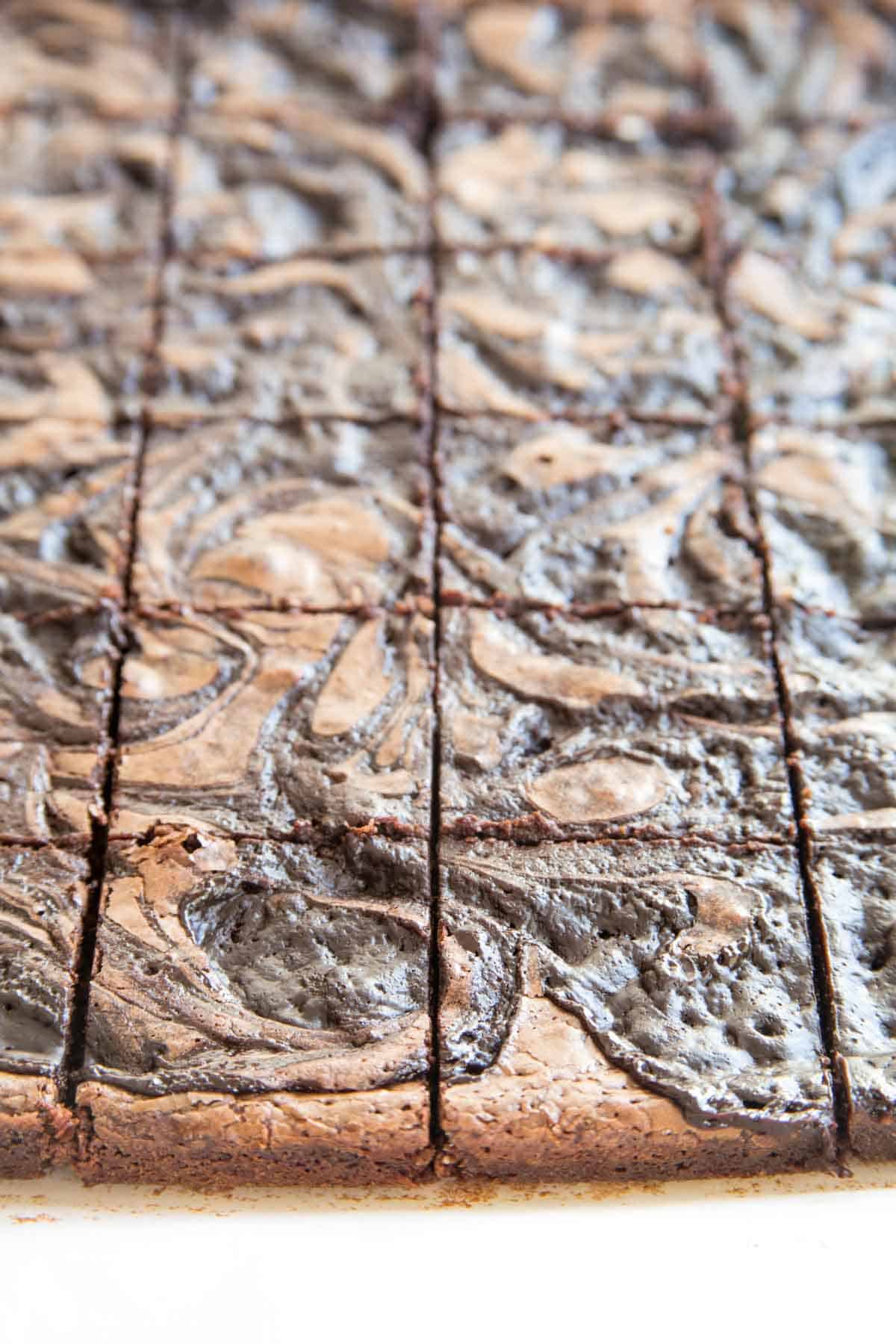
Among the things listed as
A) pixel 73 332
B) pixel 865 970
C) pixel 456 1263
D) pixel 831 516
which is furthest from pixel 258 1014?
pixel 73 332

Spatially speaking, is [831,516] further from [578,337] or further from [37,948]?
[37,948]

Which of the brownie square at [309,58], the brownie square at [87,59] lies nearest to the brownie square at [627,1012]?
the brownie square at [309,58]

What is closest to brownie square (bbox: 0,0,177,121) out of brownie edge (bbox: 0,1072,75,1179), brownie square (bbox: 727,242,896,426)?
brownie square (bbox: 727,242,896,426)

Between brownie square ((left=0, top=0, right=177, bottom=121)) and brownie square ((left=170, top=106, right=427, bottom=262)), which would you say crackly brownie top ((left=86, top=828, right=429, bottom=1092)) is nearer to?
brownie square ((left=170, top=106, right=427, bottom=262))

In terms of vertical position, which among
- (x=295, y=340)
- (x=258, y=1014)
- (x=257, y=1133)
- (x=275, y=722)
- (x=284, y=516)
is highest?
(x=295, y=340)

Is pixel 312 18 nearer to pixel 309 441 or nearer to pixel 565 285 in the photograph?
pixel 565 285

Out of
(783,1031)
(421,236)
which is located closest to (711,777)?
(783,1031)

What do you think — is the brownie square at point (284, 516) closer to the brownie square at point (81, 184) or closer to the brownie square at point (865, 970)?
the brownie square at point (81, 184)
